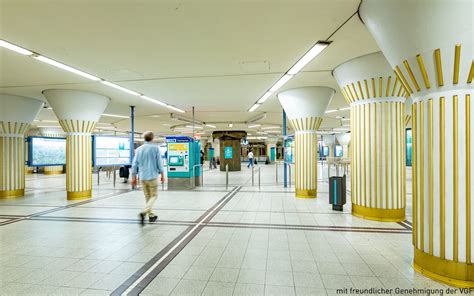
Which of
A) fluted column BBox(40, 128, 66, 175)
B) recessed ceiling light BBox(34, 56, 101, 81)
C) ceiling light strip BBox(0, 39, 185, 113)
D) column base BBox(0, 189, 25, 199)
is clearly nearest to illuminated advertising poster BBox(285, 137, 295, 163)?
ceiling light strip BBox(0, 39, 185, 113)

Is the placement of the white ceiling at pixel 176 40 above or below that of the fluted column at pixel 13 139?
above

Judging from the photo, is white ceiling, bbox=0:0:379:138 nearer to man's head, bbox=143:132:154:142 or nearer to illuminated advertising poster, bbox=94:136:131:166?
man's head, bbox=143:132:154:142

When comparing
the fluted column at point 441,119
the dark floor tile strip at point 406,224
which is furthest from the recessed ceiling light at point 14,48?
the dark floor tile strip at point 406,224

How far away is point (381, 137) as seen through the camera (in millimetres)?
5059

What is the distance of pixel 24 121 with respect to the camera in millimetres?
8453

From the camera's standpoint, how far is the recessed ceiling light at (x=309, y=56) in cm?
446

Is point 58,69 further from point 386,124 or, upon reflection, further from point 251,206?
point 386,124

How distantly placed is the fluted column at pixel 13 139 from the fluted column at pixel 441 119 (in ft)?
34.3

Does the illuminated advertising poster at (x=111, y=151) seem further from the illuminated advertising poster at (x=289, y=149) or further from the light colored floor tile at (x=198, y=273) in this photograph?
the light colored floor tile at (x=198, y=273)

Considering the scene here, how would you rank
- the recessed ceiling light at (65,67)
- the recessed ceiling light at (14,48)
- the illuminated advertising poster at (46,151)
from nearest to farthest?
1. the recessed ceiling light at (14,48)
2. the recessed ceiling light at (65,67)
3. the illuminated advertising poster at (46,151)

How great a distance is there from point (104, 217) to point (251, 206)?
353cm

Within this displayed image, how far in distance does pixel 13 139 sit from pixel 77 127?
2904 millimetres

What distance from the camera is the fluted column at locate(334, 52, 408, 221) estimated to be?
16.3 ft

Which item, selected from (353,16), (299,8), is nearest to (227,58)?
(299,8)
